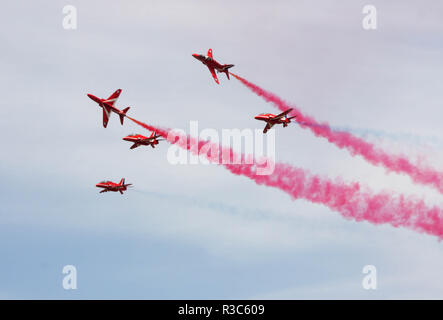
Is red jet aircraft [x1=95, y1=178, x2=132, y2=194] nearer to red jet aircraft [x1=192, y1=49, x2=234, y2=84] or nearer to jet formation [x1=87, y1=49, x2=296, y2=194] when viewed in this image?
jet formation [x1=87, y1=49, x2=296, y2=194]

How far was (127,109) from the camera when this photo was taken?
153 meters

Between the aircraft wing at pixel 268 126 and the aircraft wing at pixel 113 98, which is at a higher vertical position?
the aircraft wing at pixel 113 98

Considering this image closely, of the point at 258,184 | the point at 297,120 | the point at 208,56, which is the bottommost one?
the point at 258,184

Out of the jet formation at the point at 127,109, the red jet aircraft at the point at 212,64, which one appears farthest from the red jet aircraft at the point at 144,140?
the red jet aircraft at the point at 212,64

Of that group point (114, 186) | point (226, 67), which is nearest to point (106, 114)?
point (114, 186)

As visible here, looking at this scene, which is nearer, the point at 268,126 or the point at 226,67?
the point at 268,126

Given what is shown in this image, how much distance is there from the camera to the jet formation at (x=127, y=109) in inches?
5827

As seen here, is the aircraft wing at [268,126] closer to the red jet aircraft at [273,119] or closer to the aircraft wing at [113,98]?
the red jet aircraft at [273,119]

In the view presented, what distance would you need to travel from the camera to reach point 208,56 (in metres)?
151

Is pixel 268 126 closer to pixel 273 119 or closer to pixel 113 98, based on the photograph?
pixel 273 119
